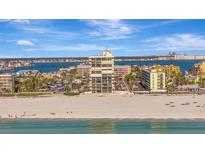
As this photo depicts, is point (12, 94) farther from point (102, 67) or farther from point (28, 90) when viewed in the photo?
point (102, 67)

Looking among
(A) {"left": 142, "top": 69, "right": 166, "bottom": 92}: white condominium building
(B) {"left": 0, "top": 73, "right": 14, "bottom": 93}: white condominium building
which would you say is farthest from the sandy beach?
(B) {"left": 0, "top": 73, "right": 14, "bottom": 93}: white condominium building

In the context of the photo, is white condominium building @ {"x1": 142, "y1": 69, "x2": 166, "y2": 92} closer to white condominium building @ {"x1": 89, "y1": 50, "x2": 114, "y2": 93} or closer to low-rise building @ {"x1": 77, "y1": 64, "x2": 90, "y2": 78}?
white condominium building @ {"x1": 89, "y1": 50, "x2": 114, "y2": 93}

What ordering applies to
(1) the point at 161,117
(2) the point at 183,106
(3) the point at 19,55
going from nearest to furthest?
(1) the point at 161,117 < (2) the point at 183,106 < (3) the point at 19,55

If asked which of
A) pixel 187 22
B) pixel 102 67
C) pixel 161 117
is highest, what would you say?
pixel 187 22

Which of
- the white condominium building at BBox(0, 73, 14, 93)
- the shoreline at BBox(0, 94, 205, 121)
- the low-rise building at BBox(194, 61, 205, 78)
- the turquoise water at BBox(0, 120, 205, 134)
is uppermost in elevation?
the low-rise building at BBox(194, 61, 205, 78)

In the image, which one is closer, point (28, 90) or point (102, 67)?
point (102, 67)

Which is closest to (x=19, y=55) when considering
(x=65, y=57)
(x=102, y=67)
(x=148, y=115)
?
(x=65, y=57)
